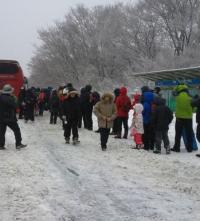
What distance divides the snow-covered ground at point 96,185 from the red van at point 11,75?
1464 centimetres

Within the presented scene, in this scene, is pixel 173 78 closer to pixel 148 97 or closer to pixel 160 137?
pixel 148 97

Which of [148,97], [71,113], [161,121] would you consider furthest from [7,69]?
[161,121]

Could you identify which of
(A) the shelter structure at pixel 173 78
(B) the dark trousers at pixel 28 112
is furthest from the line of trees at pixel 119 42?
(B) the dark trousers at pixel 28 112

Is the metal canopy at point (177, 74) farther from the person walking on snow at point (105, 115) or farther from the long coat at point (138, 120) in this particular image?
the person walking on snow at point (105, 115)

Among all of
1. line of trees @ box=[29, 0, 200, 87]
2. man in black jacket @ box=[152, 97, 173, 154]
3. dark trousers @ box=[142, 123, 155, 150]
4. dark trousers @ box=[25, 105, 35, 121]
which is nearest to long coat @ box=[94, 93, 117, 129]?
dark trousers @ box=[142, 123, 155, 150]

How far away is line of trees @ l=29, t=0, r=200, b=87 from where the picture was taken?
51875mm

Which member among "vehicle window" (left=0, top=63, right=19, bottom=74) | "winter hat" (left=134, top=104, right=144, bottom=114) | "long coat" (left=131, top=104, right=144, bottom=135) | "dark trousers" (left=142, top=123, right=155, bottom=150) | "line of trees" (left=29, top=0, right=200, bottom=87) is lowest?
"dark trousers" (left=142, top=123, right=155, bottom=150)

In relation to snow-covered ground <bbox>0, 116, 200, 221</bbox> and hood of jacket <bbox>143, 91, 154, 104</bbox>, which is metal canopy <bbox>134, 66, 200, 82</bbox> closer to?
hood of jacket <bbox>143, 91, 154, 104</bbox>

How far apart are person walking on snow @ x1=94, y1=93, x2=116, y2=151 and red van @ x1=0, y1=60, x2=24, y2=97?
14822mm

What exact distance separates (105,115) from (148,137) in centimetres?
137

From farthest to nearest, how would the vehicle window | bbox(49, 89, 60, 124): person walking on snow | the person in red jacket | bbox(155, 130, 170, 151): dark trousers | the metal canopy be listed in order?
1. the vehicle window
2. bbox(49, 89, 60, 124): person walking on snow
3. the metal canopy
4. the person in red jacket
5. bbox(155, 130, 170, 151): dark trousers

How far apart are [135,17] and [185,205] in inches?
2031

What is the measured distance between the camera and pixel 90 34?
66875 millimetres

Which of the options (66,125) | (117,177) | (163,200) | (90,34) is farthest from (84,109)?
(90,34)
